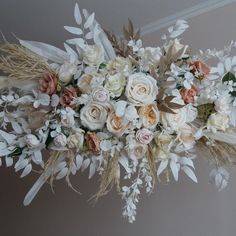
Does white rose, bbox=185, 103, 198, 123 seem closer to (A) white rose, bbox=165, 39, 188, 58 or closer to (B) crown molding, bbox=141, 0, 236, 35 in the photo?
(A) white rose, bbox=165, 39, 188, 58

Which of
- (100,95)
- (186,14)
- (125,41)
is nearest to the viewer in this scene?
(100,95)

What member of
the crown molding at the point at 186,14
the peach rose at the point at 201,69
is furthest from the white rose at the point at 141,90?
the crown molding at the point at 186,14

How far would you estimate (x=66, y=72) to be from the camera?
0.91 meters

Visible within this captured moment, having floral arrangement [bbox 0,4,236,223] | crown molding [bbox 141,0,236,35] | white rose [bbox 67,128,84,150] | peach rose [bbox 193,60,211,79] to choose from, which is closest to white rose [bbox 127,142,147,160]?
floral arrangement [bbox 0,4,236,223]

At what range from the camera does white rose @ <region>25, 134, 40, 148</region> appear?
89cm

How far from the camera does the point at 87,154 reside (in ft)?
3.07

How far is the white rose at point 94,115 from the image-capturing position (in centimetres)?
88

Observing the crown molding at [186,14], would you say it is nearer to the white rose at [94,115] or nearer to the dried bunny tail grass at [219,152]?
the dried bunny tail grass at [219,152]

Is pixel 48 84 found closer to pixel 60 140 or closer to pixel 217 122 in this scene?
pixel 60 140

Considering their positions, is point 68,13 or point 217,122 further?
point 68,13

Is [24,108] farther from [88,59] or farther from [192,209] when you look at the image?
[192,209]

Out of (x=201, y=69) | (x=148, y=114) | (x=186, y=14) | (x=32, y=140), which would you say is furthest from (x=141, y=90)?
(x=186, y=14)

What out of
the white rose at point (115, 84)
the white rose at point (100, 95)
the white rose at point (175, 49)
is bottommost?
the white rose at point (100, 95)

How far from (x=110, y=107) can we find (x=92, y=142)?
0.29 feet
